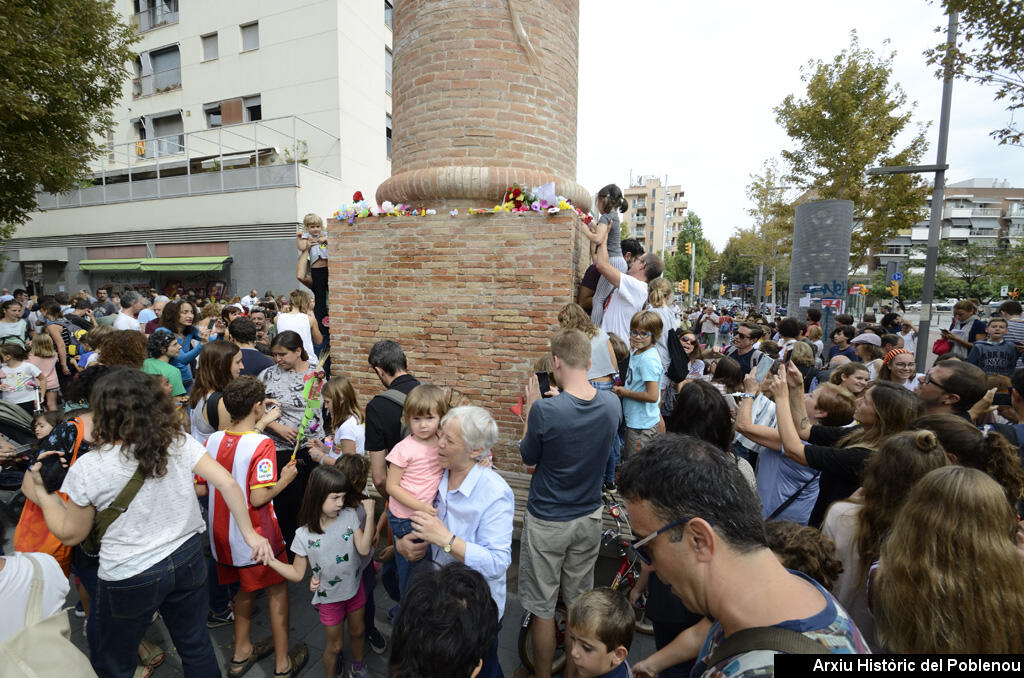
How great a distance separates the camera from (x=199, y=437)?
3760mm

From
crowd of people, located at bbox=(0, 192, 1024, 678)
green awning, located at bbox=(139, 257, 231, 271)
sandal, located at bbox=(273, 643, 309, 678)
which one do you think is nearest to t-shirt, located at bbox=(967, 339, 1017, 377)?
crowd of people, located at bbox=(0, 192, 1024, 678)

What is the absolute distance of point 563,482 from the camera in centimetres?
277

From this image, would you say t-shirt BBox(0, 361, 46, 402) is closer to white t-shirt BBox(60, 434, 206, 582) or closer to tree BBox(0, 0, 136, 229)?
white t-shirt BBox(60, 434, 206, 582)

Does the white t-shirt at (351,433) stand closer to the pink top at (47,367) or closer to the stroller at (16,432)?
the stroller at (16,432)

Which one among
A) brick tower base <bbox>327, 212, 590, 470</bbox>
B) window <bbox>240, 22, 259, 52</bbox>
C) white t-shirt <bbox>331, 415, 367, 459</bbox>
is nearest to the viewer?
white t-shirt <bbox>331, 415, 367, 459</bbox>

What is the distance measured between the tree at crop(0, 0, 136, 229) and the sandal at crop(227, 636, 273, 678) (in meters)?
10.9

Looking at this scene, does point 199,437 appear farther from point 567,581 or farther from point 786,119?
point 786,119

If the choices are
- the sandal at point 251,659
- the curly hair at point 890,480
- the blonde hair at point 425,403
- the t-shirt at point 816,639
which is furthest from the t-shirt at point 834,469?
the sandal at point 251,659

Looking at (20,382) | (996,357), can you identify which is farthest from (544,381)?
(996,357)

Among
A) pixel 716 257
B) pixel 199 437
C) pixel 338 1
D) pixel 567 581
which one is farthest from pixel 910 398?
pixel 716 257

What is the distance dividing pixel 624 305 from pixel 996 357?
5269mm

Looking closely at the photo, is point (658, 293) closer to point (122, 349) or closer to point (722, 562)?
point (722, 562)

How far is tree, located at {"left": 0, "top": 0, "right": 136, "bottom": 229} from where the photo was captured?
28.2ft

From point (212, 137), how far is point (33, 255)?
398 inches
